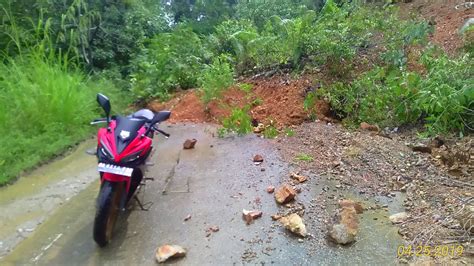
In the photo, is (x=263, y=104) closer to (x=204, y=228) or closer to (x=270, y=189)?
(x=270, y=189)

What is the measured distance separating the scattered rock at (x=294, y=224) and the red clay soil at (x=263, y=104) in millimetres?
2266

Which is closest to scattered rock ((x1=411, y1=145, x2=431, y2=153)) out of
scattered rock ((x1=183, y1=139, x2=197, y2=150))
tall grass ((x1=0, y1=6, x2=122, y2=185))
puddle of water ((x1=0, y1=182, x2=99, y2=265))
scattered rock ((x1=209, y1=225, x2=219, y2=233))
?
scattered rock ((x1=209, y1=225, x2=219, y2=233))

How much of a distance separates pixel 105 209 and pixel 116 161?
14.0 inches

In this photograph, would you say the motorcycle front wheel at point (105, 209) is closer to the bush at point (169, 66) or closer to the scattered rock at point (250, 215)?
the scattered rock at point (250, 215)

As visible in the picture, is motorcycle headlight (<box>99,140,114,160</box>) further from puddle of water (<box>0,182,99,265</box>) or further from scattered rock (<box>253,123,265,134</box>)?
scattered rock (<box>253,123,265,134</box>)

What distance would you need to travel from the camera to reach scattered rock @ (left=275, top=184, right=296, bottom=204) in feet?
11.3

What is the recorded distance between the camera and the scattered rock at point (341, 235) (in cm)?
292

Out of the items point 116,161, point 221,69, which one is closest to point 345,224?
point 116,161

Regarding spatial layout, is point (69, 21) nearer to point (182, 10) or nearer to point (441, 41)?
point (441, 41)

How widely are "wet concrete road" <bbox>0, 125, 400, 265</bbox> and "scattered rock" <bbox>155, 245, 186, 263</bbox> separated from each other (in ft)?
0.17

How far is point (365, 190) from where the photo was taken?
3590mm

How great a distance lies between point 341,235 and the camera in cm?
293

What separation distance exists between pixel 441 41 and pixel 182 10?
1488 centimetres

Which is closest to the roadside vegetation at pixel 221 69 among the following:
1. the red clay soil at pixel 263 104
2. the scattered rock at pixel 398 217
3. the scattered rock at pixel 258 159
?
the red clay soil at pixel 263 104
